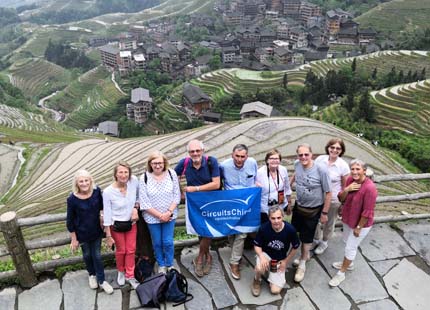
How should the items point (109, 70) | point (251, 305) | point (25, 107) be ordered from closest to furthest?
point (251, 305) → point (25, 107) → point (109, 70)

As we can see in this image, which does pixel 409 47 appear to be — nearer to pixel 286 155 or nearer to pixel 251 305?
pixel 286 155

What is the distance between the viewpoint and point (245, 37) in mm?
75312

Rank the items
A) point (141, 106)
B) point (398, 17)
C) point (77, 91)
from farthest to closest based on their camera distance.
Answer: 1. point (398, 17)
2. point (77, 91)
3. point (141, 106)

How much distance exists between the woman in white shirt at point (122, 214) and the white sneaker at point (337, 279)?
243 centimetres

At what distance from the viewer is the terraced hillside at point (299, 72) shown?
5147 centimetres

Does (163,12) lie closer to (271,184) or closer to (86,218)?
(271,184)

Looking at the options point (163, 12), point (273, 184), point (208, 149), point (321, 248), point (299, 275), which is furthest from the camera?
point (163, 12)

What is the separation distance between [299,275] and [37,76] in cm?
8961

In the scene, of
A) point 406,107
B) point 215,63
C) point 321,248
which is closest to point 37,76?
point 215,63

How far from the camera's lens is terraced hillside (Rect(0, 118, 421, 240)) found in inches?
393

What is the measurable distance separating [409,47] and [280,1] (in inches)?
2004

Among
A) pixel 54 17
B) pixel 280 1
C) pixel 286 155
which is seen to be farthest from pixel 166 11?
pixel 286 155

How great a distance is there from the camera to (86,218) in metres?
4.06

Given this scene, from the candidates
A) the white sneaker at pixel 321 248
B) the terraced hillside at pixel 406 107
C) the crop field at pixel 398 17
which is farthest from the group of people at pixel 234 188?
the crop field at pixel 398 17
